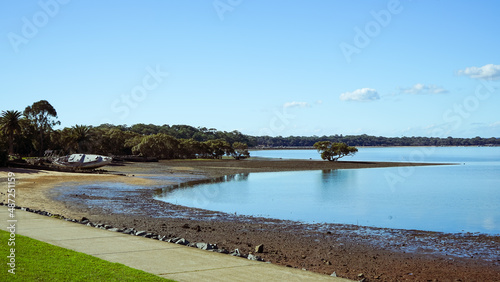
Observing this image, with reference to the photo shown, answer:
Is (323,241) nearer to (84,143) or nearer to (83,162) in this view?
(83,162)

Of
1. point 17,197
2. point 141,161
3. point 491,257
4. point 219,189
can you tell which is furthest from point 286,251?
point 141,161

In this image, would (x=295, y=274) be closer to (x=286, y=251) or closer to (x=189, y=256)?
(x=189, y=256)

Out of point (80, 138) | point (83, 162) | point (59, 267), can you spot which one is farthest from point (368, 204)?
point (80, 138)

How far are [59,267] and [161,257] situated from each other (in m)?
2.75

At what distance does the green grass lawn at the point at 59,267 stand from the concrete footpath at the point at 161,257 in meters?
0.54

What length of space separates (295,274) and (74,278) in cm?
473

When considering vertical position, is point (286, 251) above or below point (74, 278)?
below

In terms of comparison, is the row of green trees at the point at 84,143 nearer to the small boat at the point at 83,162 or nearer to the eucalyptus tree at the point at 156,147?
the eucalyptus tree at the point at 156,147

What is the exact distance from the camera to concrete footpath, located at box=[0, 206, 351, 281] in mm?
10898

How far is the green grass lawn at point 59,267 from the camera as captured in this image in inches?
384

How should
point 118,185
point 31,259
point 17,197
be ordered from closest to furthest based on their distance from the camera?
point 31,259 → point 17,197 → point 118,185

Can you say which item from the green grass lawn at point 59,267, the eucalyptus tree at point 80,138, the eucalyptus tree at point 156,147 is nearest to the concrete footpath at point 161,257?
the green grass lawn at point 59,267

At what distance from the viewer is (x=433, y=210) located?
3441cm

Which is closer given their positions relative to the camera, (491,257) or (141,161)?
(491,257)
